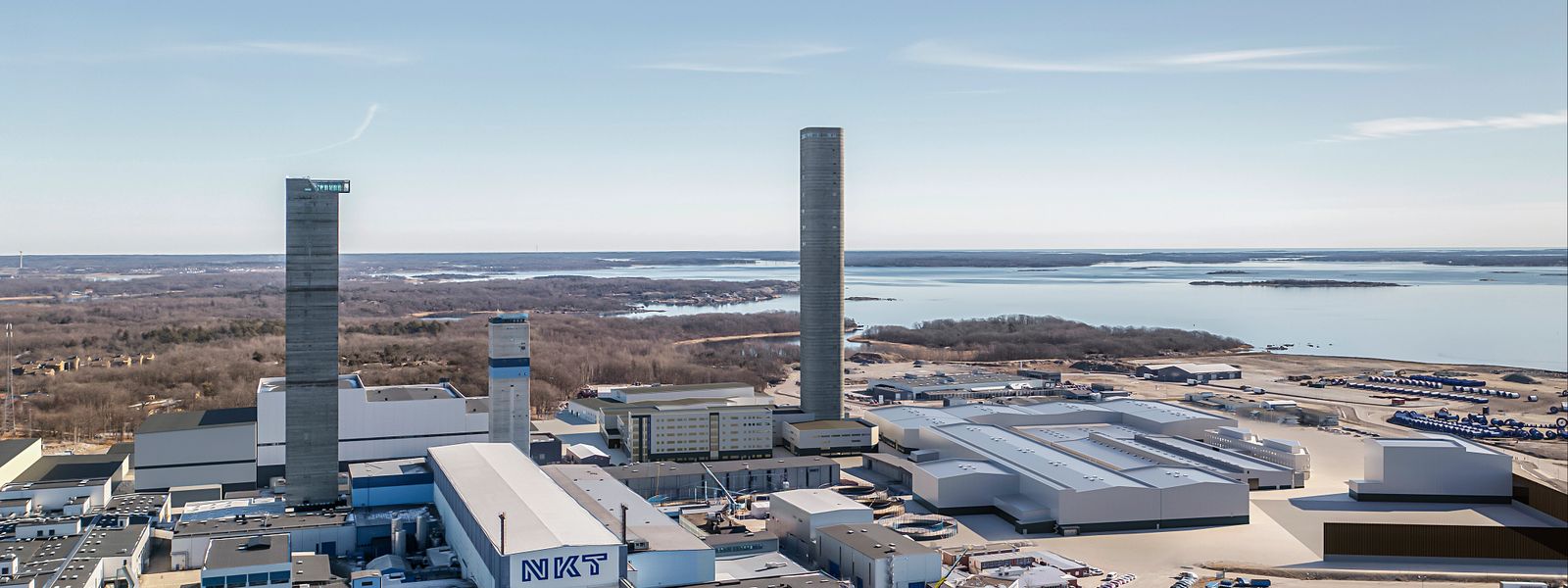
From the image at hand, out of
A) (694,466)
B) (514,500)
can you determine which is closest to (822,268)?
(694,466)

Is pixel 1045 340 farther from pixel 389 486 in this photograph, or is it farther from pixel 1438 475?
pixel 389 486

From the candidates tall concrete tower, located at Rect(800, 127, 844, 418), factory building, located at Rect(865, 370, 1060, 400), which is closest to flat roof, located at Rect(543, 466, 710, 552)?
tall concrete tower, located at Rect(800, 127, 844, 418)

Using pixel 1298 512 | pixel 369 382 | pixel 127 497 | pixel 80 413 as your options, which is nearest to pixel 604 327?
pixel 369 382

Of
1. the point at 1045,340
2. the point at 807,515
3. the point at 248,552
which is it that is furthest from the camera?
the point at 1045,340

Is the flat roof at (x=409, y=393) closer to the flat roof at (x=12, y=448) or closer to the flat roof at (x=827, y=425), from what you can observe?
the flat roof at (x=12, y=448)

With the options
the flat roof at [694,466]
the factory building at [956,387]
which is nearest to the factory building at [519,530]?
the flat roof at [694,466]

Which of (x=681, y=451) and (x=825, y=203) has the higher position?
(x=825, y=203)

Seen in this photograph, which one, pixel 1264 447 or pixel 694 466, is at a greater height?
pixel 1264 447

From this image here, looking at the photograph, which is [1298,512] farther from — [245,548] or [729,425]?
[245,548]
